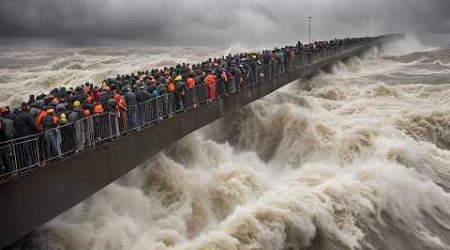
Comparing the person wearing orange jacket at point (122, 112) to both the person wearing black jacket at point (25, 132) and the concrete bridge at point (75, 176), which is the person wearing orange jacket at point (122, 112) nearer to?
the concrete bridge at point (75, 176)

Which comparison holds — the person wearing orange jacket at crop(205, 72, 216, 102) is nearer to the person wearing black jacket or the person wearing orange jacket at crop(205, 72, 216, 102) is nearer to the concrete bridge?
the concrete bridge

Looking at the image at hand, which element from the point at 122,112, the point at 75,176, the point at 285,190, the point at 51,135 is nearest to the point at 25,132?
the point at 51,135

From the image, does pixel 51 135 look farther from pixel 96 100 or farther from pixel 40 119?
pixel 96 100

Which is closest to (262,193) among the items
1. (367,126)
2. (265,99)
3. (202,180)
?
(202,180)

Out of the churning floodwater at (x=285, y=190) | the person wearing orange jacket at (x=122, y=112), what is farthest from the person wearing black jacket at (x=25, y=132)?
the person wearing orange jacket at (x=122, y=112)

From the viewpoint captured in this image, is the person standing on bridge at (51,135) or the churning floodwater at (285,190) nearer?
the person standing on bridge at (51,135)

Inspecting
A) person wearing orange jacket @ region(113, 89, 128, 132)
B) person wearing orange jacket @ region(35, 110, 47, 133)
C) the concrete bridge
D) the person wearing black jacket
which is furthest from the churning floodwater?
person wearing orange jacket @ region(35, 110, 47, 133)
